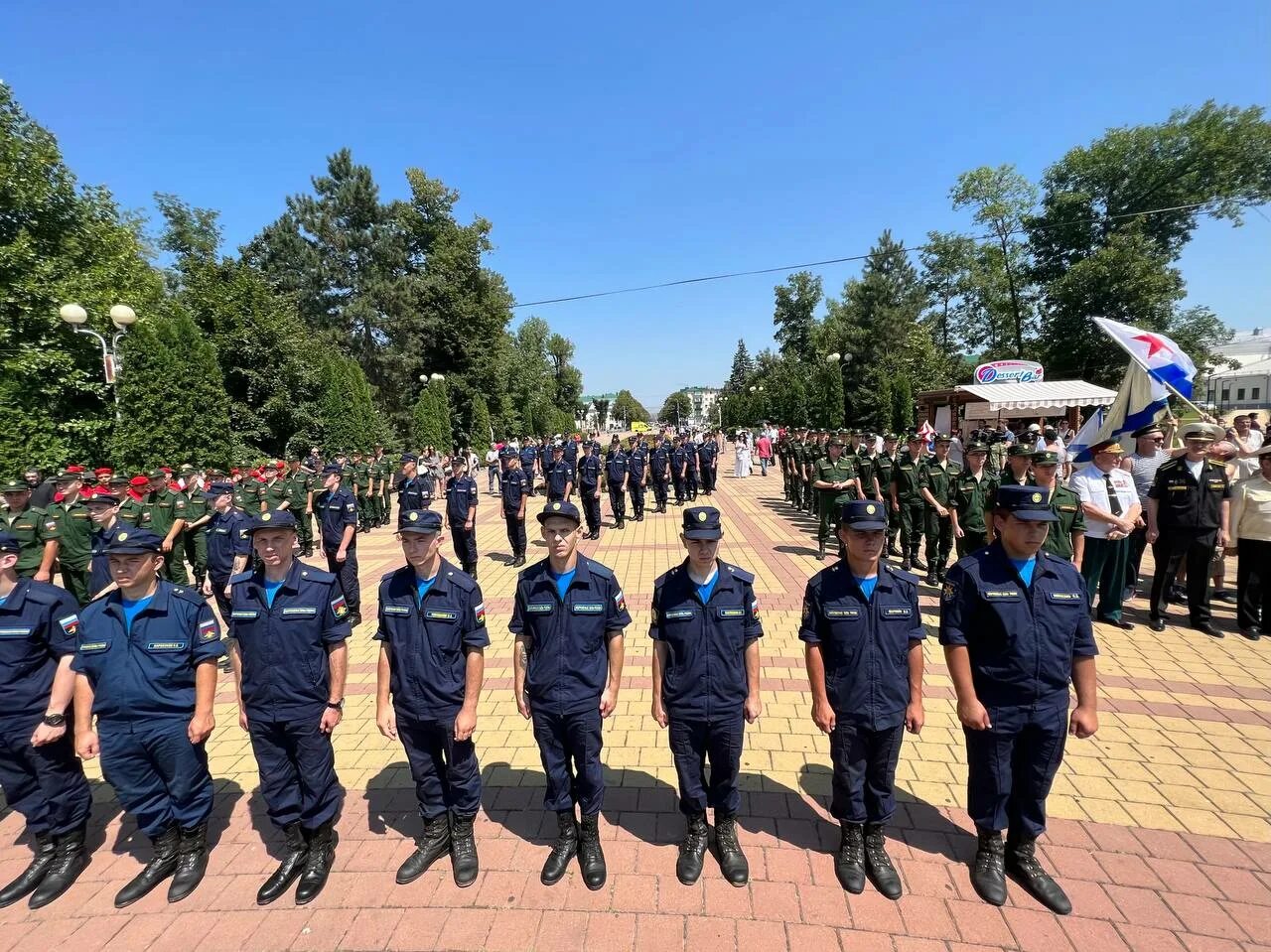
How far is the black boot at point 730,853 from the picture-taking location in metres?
2.83

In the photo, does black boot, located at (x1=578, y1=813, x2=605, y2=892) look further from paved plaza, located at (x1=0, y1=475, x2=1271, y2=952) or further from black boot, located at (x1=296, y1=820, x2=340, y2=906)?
black boot, located at (x1=296, y1=820, x2=340, y2=906)

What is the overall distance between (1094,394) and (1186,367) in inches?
613

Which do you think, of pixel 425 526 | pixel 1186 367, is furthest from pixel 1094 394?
pixel 425 526

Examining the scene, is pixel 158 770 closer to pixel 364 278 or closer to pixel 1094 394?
pixel 1094 394

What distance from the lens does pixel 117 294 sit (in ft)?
58.6

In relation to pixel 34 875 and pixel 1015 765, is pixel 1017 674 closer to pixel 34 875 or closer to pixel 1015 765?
pixel 1015 765

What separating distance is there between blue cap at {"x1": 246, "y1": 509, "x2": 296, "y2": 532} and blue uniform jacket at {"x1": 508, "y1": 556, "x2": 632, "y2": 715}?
1278 millimetres

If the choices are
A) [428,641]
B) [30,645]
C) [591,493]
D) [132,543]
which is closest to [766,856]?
[428,641]

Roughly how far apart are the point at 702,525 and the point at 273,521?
226 cm

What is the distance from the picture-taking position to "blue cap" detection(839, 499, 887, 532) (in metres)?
2.70

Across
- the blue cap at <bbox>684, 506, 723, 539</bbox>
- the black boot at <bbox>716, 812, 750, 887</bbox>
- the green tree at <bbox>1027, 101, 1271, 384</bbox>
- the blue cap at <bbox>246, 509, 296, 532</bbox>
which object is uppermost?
the green tree at <bbox>1027, 101, 1271, 384</bbox>

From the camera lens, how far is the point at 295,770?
9.86 feet

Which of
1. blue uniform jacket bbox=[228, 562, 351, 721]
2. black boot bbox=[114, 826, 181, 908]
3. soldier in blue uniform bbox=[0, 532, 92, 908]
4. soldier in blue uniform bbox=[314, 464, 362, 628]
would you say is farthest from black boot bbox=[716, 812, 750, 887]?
soldier in blue uniform bbox=[314, 464, 362, 628]

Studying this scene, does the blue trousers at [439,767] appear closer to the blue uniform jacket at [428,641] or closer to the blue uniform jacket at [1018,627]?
the blue uniform jacket at [428,641]
